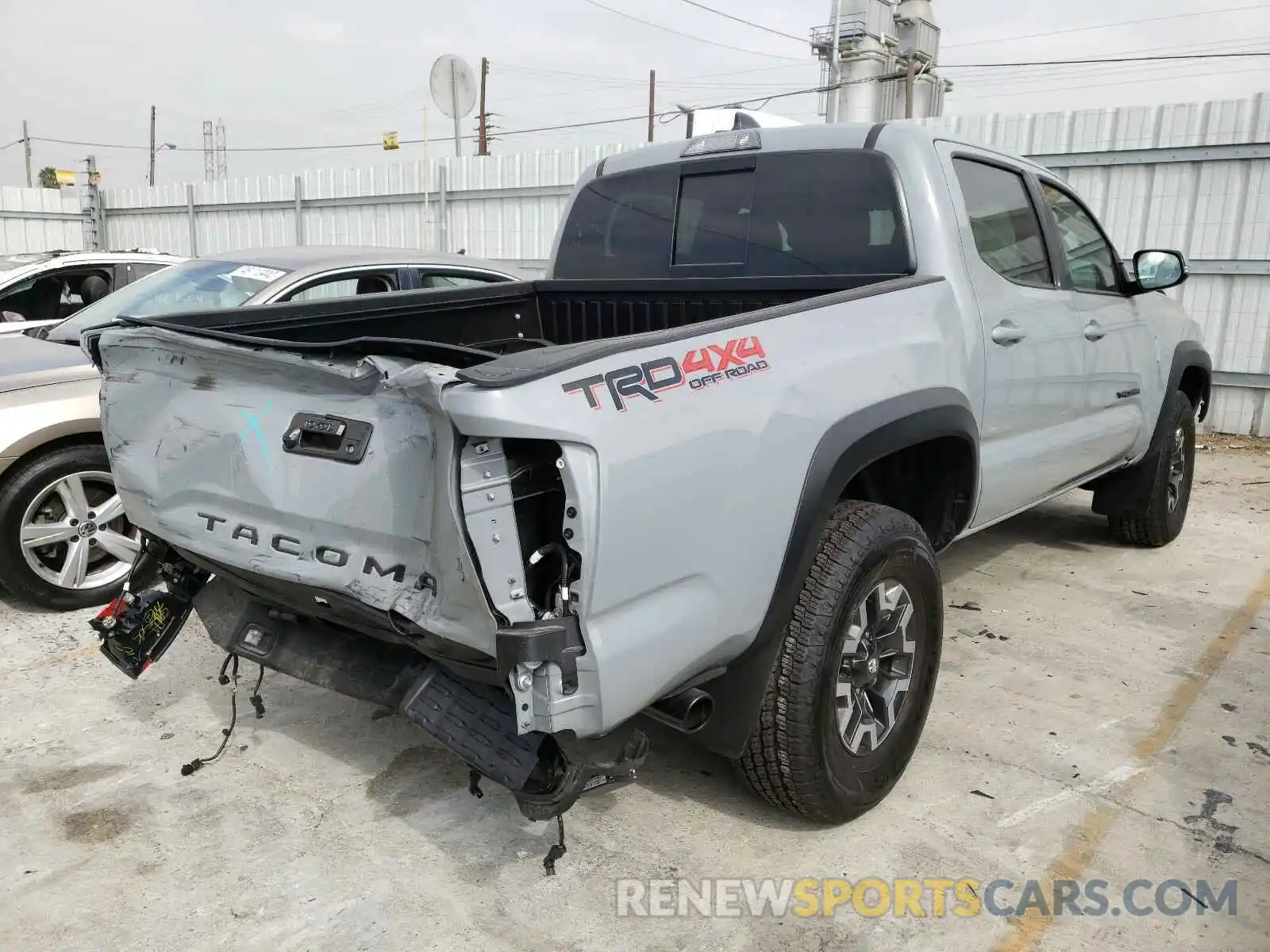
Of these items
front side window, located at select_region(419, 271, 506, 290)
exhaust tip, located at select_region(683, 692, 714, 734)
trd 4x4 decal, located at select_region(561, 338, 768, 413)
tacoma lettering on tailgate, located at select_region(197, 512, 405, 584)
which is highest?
front side window, located at select_region(419, 271, 506, 290)

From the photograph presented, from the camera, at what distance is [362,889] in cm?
254

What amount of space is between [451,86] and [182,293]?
633 centimetres

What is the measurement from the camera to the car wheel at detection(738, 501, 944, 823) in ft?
8.32

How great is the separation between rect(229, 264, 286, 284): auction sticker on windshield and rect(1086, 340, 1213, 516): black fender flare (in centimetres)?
449

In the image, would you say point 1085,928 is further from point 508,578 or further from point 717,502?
point 508,578

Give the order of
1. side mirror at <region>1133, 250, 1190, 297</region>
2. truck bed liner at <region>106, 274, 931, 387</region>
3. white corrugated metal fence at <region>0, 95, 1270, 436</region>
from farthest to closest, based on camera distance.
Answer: white corrugated metal fence at <region>0, 95, 1270, 436</region> → side mirror at <region>1133, 250, 1190, 297</region> → truck bed liner at <region>106, 274, 931, 387</region>

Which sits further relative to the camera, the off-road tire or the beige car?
the off-road tire

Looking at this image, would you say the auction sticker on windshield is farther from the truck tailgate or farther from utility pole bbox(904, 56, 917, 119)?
utility pole bbox(904, 56, 917, 119)

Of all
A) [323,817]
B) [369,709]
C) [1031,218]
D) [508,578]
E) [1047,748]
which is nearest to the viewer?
[508,578]

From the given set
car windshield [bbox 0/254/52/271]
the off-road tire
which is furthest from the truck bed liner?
car windshield [bbox 0/254/52/271]

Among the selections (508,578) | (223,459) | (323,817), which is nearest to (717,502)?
(508,578)

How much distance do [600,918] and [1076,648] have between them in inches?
103

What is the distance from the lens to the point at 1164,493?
5.32 m

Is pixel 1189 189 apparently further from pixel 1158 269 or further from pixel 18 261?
pixel 18 261
